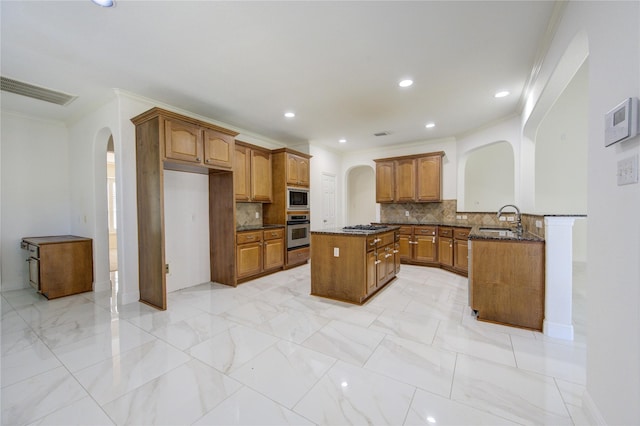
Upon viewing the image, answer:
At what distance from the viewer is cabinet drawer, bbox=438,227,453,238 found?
4.89 m

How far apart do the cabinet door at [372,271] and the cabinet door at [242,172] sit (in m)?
2.44

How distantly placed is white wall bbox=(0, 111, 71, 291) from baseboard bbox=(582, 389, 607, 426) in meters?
6.61

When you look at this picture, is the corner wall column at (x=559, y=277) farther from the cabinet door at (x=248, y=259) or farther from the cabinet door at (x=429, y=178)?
the cabinet door at (x=248, y=259)

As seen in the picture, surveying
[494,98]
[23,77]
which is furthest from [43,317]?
[494,98]

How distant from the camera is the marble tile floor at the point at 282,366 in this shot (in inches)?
61.5

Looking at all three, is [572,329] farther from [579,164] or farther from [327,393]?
[579,164]

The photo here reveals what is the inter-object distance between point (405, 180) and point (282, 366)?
4.65 metres

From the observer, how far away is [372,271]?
341 centimetres

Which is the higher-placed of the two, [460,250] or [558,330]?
[460,250]

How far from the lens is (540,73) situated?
102 inches

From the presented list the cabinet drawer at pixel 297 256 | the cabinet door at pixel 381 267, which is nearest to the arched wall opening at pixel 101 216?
the cabinet drawer at pixel 297 256

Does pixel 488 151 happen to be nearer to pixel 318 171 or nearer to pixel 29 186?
pixel 318 171

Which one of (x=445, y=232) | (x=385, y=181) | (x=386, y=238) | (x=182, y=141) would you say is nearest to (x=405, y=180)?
(x=385, y=181)

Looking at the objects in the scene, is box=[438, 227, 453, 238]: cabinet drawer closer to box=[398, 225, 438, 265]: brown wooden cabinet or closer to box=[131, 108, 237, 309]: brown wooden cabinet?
box=[398, 225, 438, 265]: brown wooden cabinet
